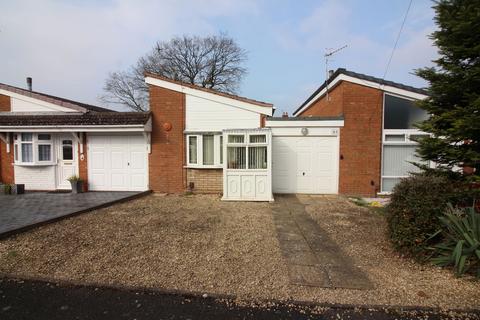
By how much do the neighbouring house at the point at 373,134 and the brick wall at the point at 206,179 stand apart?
182 inches

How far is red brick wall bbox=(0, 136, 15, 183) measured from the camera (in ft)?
35.7

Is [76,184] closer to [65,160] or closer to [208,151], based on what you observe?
[65,160]

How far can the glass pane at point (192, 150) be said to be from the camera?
33.7 ft

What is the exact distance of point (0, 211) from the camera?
278 inches

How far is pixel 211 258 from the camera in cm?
429

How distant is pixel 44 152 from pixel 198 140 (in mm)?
6238

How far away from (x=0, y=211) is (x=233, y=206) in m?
6.24

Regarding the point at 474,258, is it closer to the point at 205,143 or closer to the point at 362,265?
the point at 362,265

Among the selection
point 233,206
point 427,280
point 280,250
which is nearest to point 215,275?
point 280,250

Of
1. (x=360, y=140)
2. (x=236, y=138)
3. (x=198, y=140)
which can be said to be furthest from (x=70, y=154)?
(x=360, y=140)

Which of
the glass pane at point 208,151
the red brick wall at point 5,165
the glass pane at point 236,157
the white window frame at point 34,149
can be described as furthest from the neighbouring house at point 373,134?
the red brick wall at point 5,165

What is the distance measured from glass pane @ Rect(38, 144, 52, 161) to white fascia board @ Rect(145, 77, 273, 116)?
4881 millimetres

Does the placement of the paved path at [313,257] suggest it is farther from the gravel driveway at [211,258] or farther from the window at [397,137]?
the window at [397,137]

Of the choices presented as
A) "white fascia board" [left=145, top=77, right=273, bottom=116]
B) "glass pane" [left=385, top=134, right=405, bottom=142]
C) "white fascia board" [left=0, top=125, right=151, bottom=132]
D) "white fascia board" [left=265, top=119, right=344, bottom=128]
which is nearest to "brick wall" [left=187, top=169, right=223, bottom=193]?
"white fascia board" [left=0, top=125, right=151, bottom=132]
